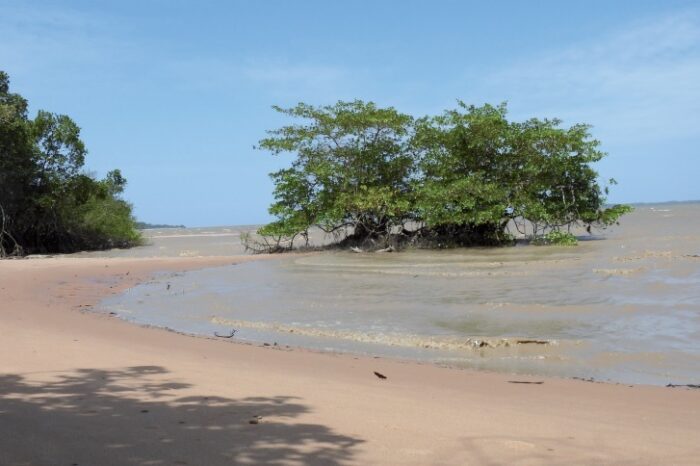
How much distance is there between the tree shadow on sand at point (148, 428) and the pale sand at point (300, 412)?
0.01m

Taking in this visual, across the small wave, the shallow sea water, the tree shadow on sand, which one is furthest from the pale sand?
the small wave

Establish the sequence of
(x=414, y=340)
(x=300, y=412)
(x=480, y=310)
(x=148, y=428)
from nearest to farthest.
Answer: (x=148, y=428)
(x=300, y=412)
(x=414, y=340)
(x=480, y=310)

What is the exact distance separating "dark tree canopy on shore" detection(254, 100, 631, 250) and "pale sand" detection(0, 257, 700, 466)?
18.6 meters

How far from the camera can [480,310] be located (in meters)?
9.96

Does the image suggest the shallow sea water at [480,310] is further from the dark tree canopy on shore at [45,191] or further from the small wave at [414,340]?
the dark tree canopy on shore at [45,191]

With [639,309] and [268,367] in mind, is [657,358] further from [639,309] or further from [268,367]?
[268,367]

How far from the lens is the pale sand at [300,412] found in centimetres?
333

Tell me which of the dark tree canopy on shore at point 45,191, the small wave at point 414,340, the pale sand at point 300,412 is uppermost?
the dark tree canopy on shore at point 45,191

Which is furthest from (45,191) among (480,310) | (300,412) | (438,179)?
(300,412)

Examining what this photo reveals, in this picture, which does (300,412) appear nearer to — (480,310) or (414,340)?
(414,340)

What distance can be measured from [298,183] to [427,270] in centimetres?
1134

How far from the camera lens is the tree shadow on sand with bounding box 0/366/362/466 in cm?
319

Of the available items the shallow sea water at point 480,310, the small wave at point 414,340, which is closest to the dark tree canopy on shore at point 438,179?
the shallow sea water at point 480,310

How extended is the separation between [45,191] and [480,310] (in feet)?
83.8
